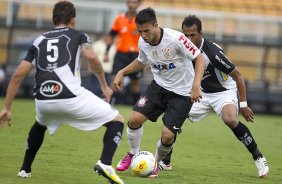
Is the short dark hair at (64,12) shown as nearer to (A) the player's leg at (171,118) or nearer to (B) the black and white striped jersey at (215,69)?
(A) the player's leg at (171,118)

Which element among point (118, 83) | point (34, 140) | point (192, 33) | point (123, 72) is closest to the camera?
point (34, 140)

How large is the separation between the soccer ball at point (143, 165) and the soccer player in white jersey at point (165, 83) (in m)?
0.13

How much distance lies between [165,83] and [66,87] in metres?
1.92

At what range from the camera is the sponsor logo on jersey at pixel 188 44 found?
27.1 feet

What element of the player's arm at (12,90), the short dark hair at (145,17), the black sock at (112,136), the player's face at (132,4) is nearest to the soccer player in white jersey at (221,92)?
the short dark hair at (145,17)

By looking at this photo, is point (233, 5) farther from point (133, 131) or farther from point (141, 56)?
point (133, 131)

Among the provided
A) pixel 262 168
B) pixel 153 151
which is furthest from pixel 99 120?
pixel 153 151

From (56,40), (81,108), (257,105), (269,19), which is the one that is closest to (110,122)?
(81,108)

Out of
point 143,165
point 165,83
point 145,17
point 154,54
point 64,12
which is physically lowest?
point 143,165

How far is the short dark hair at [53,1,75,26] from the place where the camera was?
723 centimetres

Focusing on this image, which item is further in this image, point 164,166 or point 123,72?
point 164,166

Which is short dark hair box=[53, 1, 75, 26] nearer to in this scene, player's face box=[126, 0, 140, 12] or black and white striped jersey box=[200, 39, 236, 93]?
black and white striped jersey box=[200, 39, 236, 93]

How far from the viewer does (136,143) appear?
8.70 metres

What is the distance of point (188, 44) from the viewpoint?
27.2 feet
